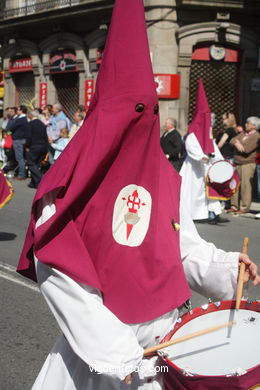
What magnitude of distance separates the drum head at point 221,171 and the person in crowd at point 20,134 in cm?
695

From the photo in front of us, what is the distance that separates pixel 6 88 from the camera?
26406 millimetres

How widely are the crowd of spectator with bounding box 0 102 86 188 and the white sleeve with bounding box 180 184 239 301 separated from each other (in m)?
11.6

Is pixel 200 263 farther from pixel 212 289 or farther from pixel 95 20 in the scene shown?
pixel 95 20

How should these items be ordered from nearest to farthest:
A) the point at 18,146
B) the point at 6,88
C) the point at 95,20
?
the point at 18,146, the point at 95,20, the point at 6,88

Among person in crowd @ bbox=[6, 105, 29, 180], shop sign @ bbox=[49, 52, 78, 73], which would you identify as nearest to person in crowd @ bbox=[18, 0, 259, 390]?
person in crowd @ bbox=[6, 105, 29, 180]

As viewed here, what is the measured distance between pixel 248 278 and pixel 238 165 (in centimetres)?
996

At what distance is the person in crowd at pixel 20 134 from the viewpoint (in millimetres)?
16047

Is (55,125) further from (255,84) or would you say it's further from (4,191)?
(4,191)

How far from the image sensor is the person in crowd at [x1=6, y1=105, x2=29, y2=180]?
16.0m

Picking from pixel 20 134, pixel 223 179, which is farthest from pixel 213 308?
pixel 20 134

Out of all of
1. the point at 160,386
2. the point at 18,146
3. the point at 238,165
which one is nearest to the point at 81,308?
the point at 160,386

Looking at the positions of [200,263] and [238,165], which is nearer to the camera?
[200,263]

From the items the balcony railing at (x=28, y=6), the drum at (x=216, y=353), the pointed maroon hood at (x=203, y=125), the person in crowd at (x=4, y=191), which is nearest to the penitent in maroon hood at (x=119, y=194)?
the drum at (x=216, y=353)

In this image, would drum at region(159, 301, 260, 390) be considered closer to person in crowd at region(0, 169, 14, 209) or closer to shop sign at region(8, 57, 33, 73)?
person in crowd at region(0, 169, 14, 209)
